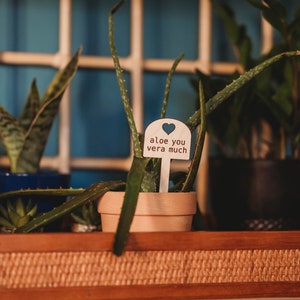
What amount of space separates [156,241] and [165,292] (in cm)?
6

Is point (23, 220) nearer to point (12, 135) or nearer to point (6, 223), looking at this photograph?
point (6, 223)

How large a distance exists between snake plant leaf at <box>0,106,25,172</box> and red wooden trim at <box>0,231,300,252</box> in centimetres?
26

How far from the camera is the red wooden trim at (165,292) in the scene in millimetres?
552

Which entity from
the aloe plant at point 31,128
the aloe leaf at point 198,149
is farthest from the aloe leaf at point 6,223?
the aloe leaf at point 198,149

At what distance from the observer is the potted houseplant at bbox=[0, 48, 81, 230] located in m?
0.74

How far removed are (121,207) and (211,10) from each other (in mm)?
573

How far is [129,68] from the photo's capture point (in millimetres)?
972

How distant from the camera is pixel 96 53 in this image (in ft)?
3.24

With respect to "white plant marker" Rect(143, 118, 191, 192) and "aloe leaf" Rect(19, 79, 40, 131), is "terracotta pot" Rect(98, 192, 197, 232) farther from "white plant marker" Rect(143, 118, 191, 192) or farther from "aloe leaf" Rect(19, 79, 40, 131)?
"aloe leaf" Rect(19, 79, 40, 131)

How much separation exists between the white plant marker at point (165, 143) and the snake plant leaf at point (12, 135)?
25 cm

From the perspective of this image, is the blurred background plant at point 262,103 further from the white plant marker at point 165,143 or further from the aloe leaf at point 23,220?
the aloe leaf at point 23,220

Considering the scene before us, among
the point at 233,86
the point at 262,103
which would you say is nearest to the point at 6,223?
the point at 233,86

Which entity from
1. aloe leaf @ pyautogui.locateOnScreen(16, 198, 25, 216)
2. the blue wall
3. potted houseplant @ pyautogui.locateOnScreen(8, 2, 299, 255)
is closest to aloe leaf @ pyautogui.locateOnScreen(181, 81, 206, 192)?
potted houseplant @ pyautogui.locateOnScreen(8, 2, 299, 255)

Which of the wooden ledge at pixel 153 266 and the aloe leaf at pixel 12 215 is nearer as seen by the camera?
the wooden ledge at pixel 153 266
